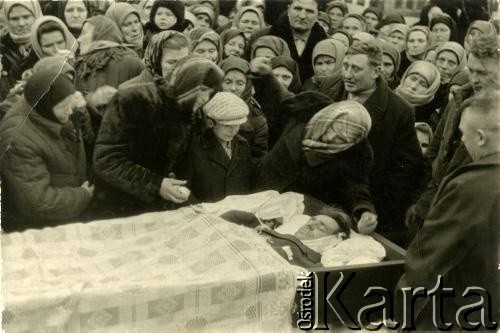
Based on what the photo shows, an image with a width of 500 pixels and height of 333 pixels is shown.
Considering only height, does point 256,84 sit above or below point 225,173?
above

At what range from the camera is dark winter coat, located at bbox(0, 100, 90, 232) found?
11.5 feet

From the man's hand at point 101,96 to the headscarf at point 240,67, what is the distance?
65 centimetres

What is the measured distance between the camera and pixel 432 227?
382 centimetres

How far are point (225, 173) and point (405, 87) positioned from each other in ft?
4.13

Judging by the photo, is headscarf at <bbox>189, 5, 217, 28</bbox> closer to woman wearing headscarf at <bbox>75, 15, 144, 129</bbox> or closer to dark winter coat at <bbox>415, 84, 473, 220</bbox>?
woman wearing headscarf at <bbox>75, 15, 144, 129</bbox>

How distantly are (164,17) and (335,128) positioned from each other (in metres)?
1.24

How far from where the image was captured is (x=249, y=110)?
3824 mm

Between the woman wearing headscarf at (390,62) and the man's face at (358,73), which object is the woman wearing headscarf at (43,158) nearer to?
the man's face at (358,73)

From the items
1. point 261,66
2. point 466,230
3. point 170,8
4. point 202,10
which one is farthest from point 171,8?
point 466,230

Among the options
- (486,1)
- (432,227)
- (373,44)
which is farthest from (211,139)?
(486,1)

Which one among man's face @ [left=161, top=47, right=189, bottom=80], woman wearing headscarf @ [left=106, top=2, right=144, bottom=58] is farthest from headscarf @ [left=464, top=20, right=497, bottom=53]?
woman wearing headscarf @ [left=106, top=2, right=144, bottom=58]

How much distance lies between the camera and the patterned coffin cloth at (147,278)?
3.34 metres

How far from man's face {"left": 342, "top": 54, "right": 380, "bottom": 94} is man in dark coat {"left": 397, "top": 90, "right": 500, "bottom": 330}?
1.93 ft

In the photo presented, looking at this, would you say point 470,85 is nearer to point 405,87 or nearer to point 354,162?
point 405,87
